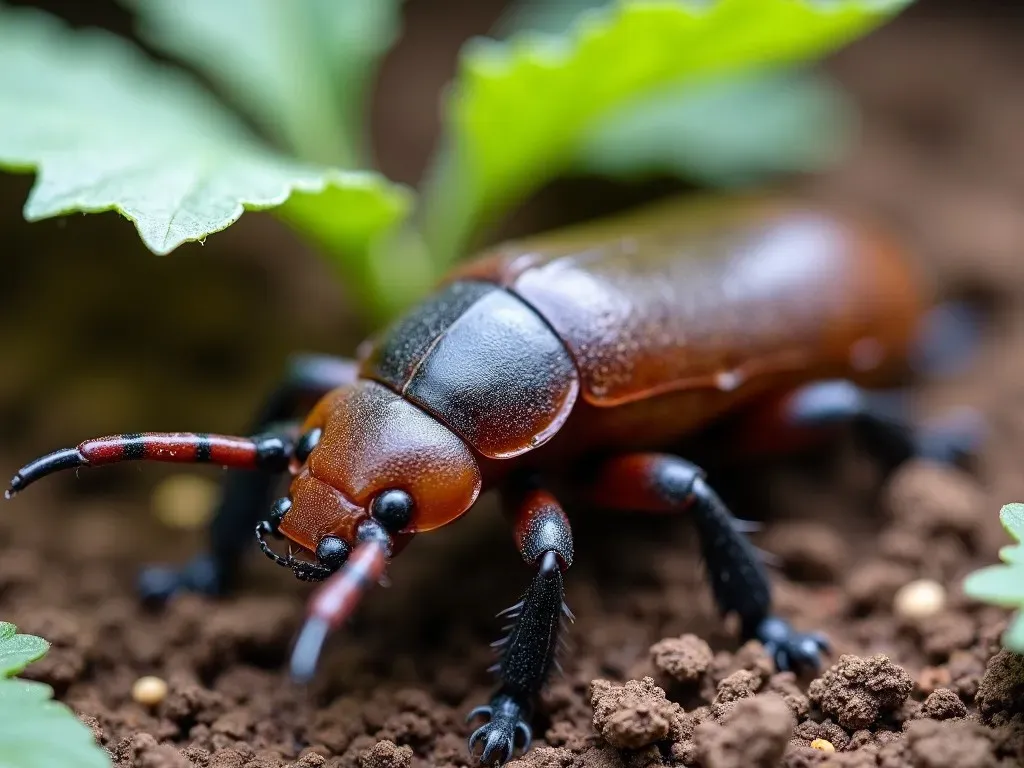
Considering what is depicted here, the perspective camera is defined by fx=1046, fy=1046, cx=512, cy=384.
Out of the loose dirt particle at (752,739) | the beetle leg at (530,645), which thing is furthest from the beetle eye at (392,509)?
the loose dirt particle at (752,739)

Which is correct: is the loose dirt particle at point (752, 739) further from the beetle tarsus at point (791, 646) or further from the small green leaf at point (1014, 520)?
the small green leaf at point (1014, 520)

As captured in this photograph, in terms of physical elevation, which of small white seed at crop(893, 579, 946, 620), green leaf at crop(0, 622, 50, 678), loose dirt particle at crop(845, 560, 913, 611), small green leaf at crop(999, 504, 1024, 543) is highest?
small green leaf at crop(999, 504, 1024, 543)

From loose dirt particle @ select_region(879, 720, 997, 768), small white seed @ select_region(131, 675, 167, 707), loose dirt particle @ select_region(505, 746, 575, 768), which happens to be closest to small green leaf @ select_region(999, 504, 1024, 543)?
loose dirt particle @ select_region(879, 720, 997, 768)

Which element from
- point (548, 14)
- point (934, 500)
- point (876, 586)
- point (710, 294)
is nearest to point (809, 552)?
point (876, 586)

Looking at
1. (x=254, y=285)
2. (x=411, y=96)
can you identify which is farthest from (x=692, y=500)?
(x=411, y=96)

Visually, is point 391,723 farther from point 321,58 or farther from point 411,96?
point 411,96

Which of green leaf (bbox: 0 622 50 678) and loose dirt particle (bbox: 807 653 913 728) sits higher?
loose dirt particle (bbox: 807 653 913 728)

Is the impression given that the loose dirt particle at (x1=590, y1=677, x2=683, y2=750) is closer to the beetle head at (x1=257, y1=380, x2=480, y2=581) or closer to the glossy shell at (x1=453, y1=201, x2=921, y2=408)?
the beetle head at (x1=257, y1=380, x2=480, y2=581)
